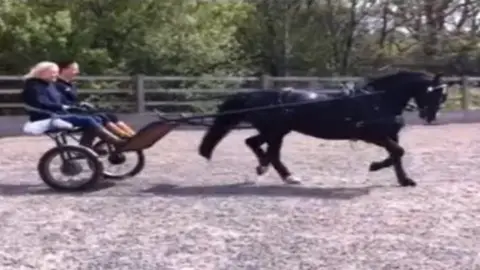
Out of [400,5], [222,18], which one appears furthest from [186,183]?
[400,5]

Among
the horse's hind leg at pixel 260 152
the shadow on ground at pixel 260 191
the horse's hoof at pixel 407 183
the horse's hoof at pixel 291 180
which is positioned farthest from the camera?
the horse's hind leg at pixel 260 152

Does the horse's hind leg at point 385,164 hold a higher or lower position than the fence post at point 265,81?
lower

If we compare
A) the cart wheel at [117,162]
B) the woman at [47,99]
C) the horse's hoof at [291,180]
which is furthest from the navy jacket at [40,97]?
the horse's hoof at [291,180]

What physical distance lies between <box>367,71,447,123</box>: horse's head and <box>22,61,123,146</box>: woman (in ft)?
9.28

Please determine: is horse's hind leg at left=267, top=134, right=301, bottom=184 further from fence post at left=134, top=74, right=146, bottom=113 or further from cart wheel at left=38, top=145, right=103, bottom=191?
fence post at left=134, top=74, right=146, bottom=113

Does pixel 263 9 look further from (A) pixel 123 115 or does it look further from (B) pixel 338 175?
(B) pixel 338 175

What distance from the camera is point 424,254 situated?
6.30 metres

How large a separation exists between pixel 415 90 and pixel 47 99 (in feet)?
11.8

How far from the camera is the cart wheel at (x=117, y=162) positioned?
32.8 feet

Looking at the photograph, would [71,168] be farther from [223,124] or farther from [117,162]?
[223,124]

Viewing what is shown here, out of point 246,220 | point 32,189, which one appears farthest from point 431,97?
point 32,189

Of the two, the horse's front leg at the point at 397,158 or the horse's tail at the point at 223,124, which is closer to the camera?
the horse's front leg at the point at 397,158

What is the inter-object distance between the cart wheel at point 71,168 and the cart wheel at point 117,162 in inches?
17.5

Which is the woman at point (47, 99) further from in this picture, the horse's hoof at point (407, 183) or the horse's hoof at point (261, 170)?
the horse's hoof at point (407, 183)
